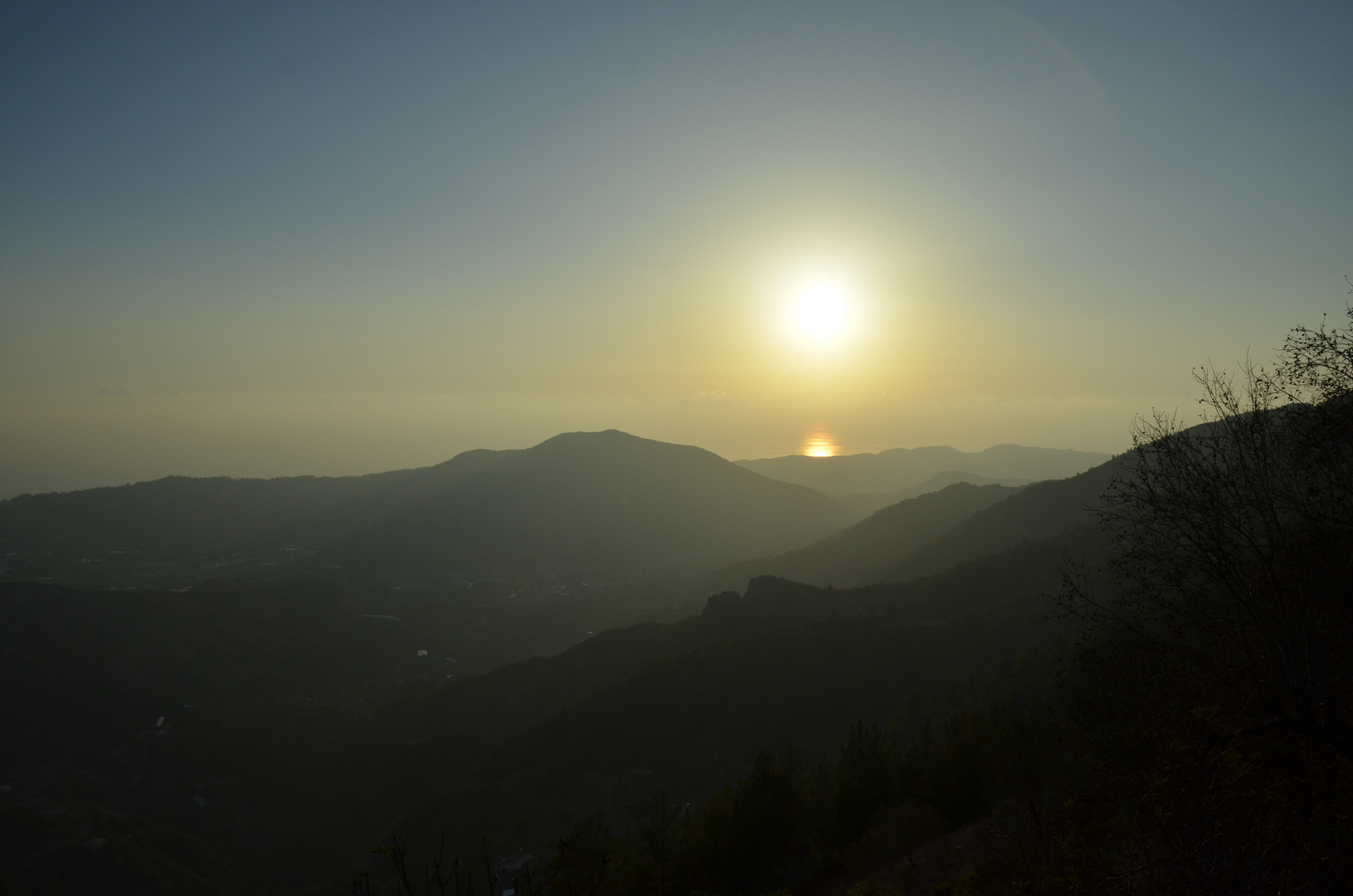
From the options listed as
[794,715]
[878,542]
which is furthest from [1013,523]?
[794,715]

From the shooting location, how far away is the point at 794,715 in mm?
47938

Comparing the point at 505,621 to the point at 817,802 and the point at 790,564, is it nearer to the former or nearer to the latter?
the point at 790,564

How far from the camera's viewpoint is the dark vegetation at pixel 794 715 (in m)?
9.99

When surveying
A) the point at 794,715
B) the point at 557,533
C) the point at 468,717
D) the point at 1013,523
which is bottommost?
the point at 468,717

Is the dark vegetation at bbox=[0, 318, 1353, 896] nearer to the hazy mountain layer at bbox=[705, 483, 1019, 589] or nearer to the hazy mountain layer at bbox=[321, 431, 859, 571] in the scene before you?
the hazy mountain layer at bbox=[705, 483, 1019, 589]

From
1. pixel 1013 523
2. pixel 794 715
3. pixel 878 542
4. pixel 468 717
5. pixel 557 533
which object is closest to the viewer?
pixel 794 715

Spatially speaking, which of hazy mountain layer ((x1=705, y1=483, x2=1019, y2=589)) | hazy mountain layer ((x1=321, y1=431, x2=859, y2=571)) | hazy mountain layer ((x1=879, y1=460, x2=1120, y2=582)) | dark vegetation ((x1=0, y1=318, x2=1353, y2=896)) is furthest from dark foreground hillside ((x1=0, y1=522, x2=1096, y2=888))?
hazy mountain layer ((x1=321, y1=431, x2=859, y2=571))

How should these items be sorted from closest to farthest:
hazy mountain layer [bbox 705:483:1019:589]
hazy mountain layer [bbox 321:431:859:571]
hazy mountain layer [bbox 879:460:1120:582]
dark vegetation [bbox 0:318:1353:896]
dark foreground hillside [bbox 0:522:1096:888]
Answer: dark vegetation [bbox 0:318:1353:896] → dark foreground hillside [bbox 0:522:1096:888] → hazy mountain layer [bbox 879:460:1120:582] → hazy mountain layer [bbox 705:483:1019:589] → hazy mountain layer [bbox 321:431:859:571]

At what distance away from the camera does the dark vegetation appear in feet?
32.8

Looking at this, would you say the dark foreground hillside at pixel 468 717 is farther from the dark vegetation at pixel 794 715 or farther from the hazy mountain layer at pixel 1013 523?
the hazy mountain layer at pixel 1013 523

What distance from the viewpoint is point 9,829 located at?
2026 inches

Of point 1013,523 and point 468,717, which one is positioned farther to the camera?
point 1013,523

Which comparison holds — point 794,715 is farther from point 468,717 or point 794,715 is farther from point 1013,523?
point 1013,523

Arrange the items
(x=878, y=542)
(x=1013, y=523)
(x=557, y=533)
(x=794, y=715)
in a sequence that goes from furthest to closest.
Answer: (x=557, y=533) → (x=878, y=542) → (x=1013, y=523) → (x=794, y=715)
